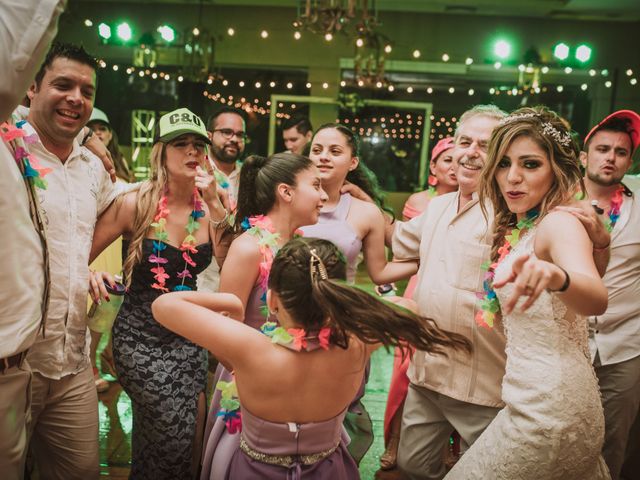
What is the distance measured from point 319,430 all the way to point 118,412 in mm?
2202

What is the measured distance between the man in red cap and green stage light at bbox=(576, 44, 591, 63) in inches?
288

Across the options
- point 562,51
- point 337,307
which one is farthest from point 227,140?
point 562,51

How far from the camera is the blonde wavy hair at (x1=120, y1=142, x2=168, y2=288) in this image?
219 centimetres

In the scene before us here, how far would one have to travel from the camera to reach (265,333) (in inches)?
64.8

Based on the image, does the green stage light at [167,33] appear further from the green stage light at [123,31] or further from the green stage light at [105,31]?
the green stage light at [105,31]

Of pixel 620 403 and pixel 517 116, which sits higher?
pixel 517 116

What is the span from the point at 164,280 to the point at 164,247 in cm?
14

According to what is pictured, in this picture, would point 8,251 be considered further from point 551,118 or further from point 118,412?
point 118,412

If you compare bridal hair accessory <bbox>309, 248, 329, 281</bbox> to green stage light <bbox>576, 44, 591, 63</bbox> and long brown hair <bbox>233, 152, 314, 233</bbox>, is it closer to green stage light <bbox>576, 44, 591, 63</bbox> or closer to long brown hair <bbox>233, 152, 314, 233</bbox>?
long brown hair <bbox>233, 152, 314, 233</bbox>

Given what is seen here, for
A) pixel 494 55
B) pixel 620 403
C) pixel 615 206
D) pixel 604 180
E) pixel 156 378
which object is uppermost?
pixel 494 55

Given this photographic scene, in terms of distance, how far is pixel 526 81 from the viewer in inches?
357

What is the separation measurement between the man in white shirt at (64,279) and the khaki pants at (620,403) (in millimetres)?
2243

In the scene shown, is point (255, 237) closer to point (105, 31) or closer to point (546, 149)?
point (546, 149)

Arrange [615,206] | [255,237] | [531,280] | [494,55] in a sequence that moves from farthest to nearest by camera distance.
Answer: [494,55] → [615,206] → [255,237] → [531,280]
